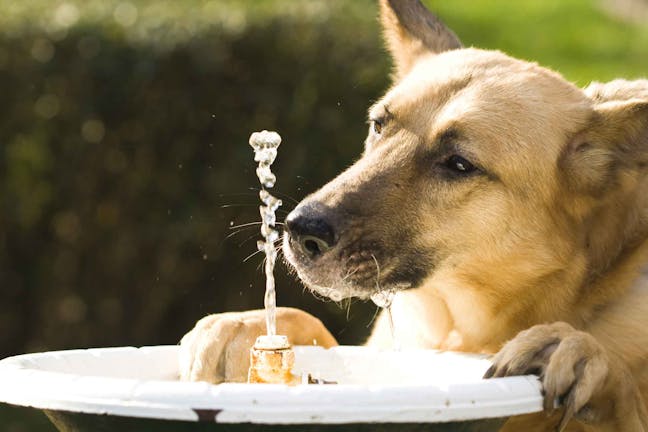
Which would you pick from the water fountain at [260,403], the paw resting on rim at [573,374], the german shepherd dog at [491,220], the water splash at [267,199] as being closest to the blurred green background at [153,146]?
the german shepherd dog at [491,220]

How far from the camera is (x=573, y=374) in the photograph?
2238mm

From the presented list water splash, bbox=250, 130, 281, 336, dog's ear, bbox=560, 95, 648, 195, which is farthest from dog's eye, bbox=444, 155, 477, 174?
water splash, bbox=250, 130, 281, 336

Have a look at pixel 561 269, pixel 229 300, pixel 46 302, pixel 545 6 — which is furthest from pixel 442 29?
pixel 545 6

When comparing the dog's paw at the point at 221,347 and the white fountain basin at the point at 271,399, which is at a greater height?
the dog's paw at the point at 221,347

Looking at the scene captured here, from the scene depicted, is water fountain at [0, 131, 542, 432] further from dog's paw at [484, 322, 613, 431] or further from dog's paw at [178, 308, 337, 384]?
dog's paw at [178, 308, 337, 384]

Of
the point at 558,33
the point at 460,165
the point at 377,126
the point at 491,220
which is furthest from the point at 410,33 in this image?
the point at 558,33

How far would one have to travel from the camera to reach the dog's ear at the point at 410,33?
381 cm

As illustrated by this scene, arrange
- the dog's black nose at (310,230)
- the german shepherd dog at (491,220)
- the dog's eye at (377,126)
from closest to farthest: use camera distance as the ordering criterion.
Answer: the dog's black nose at (310,230)
the german shepherd dog at (491,220)
the dog's eye at (377,126)

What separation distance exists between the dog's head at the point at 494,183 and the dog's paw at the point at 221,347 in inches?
9.5

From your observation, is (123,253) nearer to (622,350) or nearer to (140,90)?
(140,90)

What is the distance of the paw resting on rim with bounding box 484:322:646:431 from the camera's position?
2195 millimetres

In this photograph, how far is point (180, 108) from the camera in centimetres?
588

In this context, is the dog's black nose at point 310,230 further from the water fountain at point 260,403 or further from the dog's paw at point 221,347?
the water fountain at point 260,403

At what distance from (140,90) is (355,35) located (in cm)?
120
